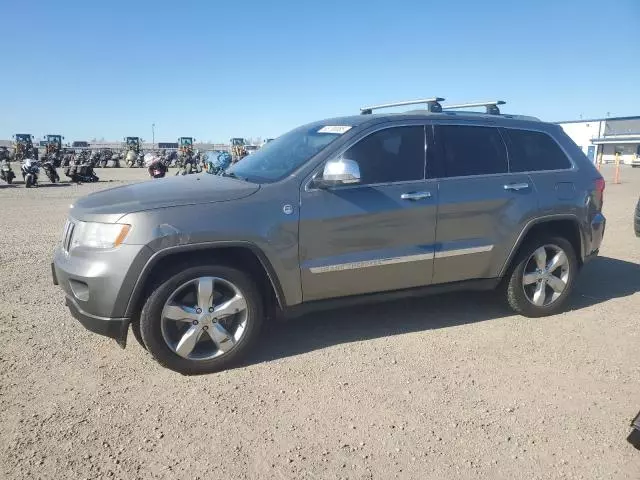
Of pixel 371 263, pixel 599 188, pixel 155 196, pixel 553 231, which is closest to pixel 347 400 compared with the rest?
pixel 371 263

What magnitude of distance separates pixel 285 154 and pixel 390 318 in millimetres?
1756

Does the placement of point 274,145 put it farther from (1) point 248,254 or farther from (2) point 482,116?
(2) point 482,116

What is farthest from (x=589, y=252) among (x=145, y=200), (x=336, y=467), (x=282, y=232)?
(x=145, y=200)

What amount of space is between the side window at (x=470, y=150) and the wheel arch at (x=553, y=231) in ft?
1.90

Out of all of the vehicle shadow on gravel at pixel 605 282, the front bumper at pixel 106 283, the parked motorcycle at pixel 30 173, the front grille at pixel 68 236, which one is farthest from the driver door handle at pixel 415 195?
the parked motorcycle at pixel 30 173

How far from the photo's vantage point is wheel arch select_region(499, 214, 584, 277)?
436 cm

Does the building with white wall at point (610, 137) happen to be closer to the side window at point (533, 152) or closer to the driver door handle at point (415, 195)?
the side window at point (533, 152)

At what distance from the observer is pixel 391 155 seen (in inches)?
157

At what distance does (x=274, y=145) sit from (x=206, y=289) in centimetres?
180

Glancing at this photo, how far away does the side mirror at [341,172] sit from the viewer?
3.45 meters

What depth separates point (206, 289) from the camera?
132 inches

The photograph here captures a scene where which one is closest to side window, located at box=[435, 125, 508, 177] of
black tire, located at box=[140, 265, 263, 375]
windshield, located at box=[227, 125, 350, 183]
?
windshield, located at box=[227, 125, 350, 183]

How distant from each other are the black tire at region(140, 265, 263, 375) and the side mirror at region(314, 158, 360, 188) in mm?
921

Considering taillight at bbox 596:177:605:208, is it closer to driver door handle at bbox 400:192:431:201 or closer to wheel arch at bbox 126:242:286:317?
driver door handle at bbox 400:192:431:201
